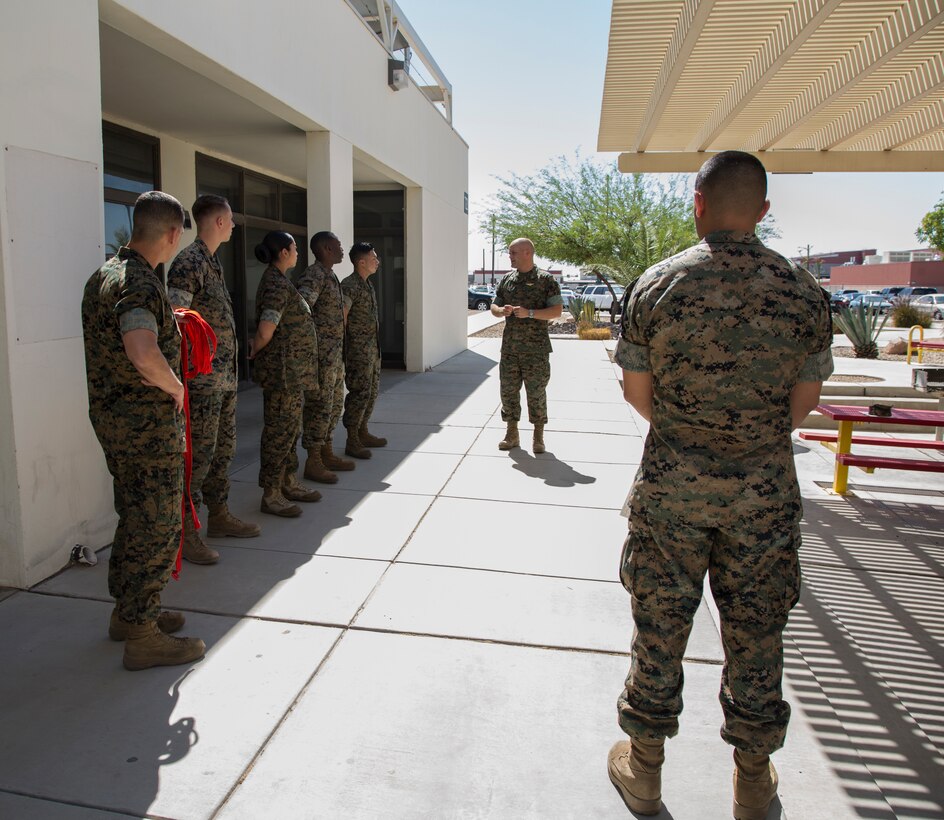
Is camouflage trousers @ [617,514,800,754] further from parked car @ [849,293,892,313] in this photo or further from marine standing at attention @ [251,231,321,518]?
parked car @ [849,293,892,313]

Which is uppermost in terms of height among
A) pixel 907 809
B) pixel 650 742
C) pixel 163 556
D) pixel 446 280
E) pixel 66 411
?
pixel 446 280

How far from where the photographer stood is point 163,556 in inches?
120

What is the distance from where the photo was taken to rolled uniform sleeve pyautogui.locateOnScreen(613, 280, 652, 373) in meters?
2.28

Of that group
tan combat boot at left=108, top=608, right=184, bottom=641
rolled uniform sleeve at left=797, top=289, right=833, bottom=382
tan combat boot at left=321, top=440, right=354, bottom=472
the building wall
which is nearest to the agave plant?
tan combat boot at left=321, top=440, right=354, bottom=472

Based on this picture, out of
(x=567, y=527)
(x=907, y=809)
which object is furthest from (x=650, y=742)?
(x=567, y=527)

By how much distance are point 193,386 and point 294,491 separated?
1575mm

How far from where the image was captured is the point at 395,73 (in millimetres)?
9773

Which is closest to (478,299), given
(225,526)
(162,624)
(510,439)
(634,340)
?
(510,439)

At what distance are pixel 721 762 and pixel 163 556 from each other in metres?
2.20

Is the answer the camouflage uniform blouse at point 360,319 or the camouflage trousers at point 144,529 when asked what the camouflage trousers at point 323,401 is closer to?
the camouflage uniform blouse at point 360,319

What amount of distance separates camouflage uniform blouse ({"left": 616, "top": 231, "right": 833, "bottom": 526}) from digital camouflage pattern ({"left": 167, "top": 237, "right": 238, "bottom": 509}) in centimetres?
255

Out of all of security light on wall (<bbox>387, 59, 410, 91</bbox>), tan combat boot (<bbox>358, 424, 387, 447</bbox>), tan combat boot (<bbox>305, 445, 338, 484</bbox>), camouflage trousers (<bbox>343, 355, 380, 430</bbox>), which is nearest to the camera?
tan combat boot (<bbox>305, 445, 338, 484</bbox>)

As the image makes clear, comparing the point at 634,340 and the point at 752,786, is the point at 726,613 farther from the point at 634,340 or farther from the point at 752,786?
the point at 634,340

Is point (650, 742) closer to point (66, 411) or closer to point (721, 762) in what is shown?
point (721, 762)
